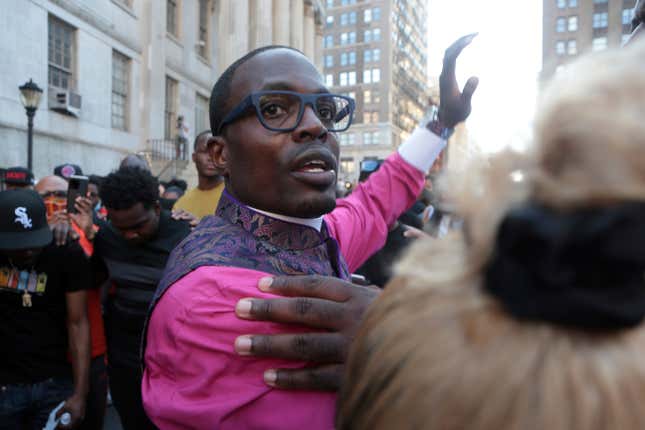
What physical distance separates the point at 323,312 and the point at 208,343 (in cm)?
30

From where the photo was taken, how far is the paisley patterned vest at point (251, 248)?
135cm

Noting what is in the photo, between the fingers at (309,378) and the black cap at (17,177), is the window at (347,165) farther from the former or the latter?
the fingers at (309,378)

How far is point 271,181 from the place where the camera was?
1579 mm

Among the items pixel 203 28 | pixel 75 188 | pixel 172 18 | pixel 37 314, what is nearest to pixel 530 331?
pixel 37 314

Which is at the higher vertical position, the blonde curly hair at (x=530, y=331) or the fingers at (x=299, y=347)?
the blonde curly hair at (x=530, y=331)

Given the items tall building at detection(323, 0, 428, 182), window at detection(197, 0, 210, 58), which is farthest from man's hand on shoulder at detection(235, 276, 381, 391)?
tall building at detection(323, 0, 428, 182)

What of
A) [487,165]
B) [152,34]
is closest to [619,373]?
[487,165]

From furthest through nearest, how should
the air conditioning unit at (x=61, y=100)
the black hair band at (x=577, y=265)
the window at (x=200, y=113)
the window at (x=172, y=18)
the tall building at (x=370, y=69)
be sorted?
1. the tall building at (x=370, y=69)
2. the window at (x=200, y=113)
3. the window at (x=172, y=18)
4. the air conditioning unit at (x=61, y=100)
5. the black hair band at (x=577, y=265)

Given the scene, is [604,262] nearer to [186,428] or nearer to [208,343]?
[208,343]

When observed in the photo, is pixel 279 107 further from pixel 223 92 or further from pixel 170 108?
pixel 170 108

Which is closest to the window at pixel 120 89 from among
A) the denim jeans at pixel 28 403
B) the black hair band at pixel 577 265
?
the denim jeans at pixel 28 403

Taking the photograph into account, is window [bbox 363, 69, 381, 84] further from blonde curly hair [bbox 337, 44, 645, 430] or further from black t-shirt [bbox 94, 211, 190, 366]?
blonde curly hair [bbox 337, 44, 645, 430]

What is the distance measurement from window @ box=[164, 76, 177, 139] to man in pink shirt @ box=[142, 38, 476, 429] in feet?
64.7

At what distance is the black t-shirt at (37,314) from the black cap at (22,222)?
0.18 metres
